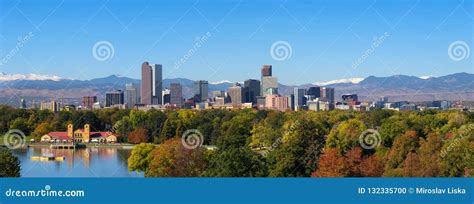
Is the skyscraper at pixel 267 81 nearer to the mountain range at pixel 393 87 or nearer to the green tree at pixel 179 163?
the mountain range at pixel 393 87

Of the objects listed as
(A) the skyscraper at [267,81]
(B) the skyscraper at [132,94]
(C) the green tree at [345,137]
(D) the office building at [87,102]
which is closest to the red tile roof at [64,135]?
(D) the office building at [87,102]

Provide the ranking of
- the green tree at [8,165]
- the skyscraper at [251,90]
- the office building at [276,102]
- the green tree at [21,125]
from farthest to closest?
the skyscraper at [251,90], the office building at [276,102], the green tree at [21,125], the green tree at [8,165]

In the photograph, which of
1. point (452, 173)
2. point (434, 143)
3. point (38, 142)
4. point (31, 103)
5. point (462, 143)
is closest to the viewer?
point (452, 173)

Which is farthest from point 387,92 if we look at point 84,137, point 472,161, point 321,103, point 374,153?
point 472,161

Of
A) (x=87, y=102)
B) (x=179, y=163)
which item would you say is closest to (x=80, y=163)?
(x=179, y=163)

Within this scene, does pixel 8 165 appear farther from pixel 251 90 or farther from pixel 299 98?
pixel 251 90
